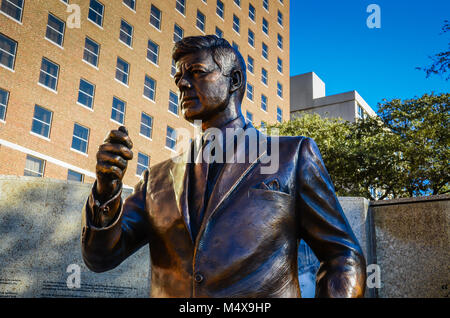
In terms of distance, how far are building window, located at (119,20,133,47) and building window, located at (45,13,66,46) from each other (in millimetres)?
4452

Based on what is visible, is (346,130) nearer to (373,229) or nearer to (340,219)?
(373,229)

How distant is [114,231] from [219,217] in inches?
14.9

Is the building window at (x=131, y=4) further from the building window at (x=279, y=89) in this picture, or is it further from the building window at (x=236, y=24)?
→ the building window at (x=279, y=89)

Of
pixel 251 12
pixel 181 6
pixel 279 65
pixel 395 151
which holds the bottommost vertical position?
pixel 395 151

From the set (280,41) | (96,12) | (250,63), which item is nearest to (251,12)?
(280,41)

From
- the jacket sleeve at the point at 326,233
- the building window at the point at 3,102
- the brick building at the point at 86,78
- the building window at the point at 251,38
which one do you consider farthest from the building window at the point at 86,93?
the jacket sleeve at the point at 326,233

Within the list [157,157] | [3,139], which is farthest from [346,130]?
[3,139]

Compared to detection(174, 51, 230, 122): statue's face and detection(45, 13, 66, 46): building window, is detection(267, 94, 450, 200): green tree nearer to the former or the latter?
detection(45, 13, 66, 46): building window

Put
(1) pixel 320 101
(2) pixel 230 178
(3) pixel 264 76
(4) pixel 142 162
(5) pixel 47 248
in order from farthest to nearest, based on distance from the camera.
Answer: (1) pixel 320 101 < (3) pixel 264 76 < (4) pixel 142 162 < (5) pixel 47 248 < (2) pixel 230 178

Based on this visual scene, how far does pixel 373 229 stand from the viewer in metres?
6.53

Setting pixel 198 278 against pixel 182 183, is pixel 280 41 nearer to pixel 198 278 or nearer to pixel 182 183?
pixel 182 183

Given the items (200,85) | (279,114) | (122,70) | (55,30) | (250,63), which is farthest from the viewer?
(279,114)

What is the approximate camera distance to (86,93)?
26500mm

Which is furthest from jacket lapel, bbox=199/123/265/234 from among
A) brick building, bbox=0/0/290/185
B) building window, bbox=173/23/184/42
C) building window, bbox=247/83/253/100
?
building window, bbox=247/83/253/100
